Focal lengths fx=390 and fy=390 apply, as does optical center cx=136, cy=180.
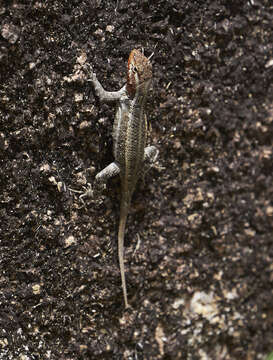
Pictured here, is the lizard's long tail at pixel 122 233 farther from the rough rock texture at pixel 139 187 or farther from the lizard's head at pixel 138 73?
the lizard's head at pixel 138 73

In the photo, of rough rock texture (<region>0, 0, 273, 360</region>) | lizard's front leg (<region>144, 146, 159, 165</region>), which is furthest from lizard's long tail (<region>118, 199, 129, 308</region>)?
lizard's front leg (<region>144, 146, 159, 165</region>)

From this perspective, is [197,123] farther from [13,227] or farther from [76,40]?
[13,227]

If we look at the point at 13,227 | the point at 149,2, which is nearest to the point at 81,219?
the point at 13,227

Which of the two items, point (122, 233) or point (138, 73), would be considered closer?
point (138, 73)

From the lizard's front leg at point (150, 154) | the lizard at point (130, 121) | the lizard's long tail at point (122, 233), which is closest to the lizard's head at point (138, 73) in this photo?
the lizard at point (130, 121)

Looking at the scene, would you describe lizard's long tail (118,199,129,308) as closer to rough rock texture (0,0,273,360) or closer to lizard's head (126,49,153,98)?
rough rock texture (0,0,273,360)

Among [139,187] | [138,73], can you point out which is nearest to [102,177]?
[139,187]

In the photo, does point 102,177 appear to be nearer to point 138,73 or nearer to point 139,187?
point 139,187
